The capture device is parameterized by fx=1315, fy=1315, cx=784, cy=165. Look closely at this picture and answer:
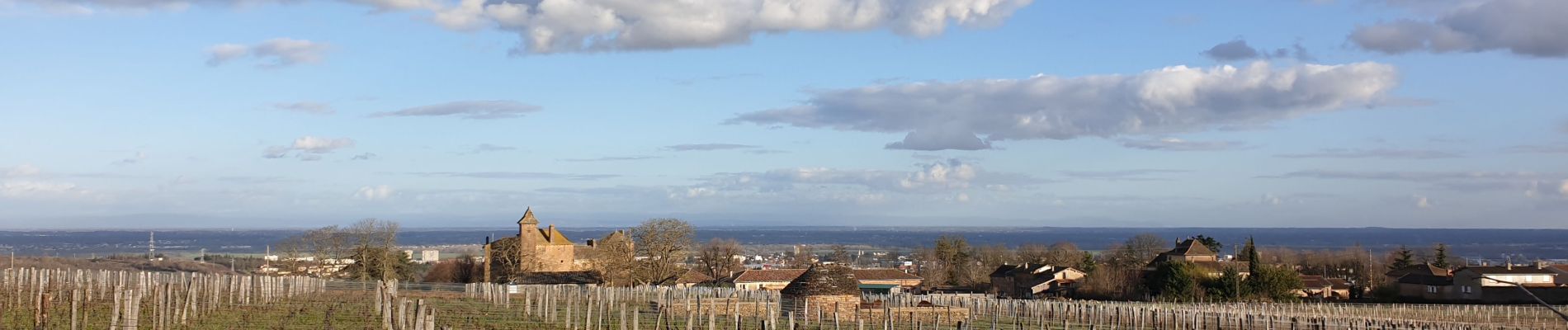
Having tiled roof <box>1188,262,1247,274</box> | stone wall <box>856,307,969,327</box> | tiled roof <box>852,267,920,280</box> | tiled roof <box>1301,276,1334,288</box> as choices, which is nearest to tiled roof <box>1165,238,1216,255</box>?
tiled roof <box>1188,262,1247,274</box>

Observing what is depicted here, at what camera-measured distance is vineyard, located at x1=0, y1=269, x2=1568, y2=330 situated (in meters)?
32.2

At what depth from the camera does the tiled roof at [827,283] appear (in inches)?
1788

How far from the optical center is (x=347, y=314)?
39.2m

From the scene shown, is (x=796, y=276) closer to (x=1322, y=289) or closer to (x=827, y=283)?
(x=827, y=283)

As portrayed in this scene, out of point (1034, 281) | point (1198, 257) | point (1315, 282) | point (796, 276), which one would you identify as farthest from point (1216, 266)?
point (796, 276)

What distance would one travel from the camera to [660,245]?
75.5m

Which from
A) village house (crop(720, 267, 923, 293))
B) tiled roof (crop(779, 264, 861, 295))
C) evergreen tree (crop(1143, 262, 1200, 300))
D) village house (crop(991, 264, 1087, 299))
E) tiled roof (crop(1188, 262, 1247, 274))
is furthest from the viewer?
village house (crop(991, 264, 1087, 299))

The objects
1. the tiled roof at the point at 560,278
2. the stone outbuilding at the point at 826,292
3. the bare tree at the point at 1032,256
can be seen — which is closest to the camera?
the stone outbuilding at the point at 826,292

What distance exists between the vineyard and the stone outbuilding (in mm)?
183

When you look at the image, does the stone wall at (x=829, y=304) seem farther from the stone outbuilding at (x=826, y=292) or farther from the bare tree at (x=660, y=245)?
the bare tree at (x=660, y=245)

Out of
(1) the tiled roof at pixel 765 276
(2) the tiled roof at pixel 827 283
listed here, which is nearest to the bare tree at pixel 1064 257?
(1) the tiled roof at pixel 765 276

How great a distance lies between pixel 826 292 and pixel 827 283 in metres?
0.45

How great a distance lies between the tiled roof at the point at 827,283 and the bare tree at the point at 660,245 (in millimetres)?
29581

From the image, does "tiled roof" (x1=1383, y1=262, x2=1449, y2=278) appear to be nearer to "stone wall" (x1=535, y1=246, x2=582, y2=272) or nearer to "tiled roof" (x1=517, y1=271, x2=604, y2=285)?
"tiled roof" (x1=517, y1=271, x2=604, y2=285)
